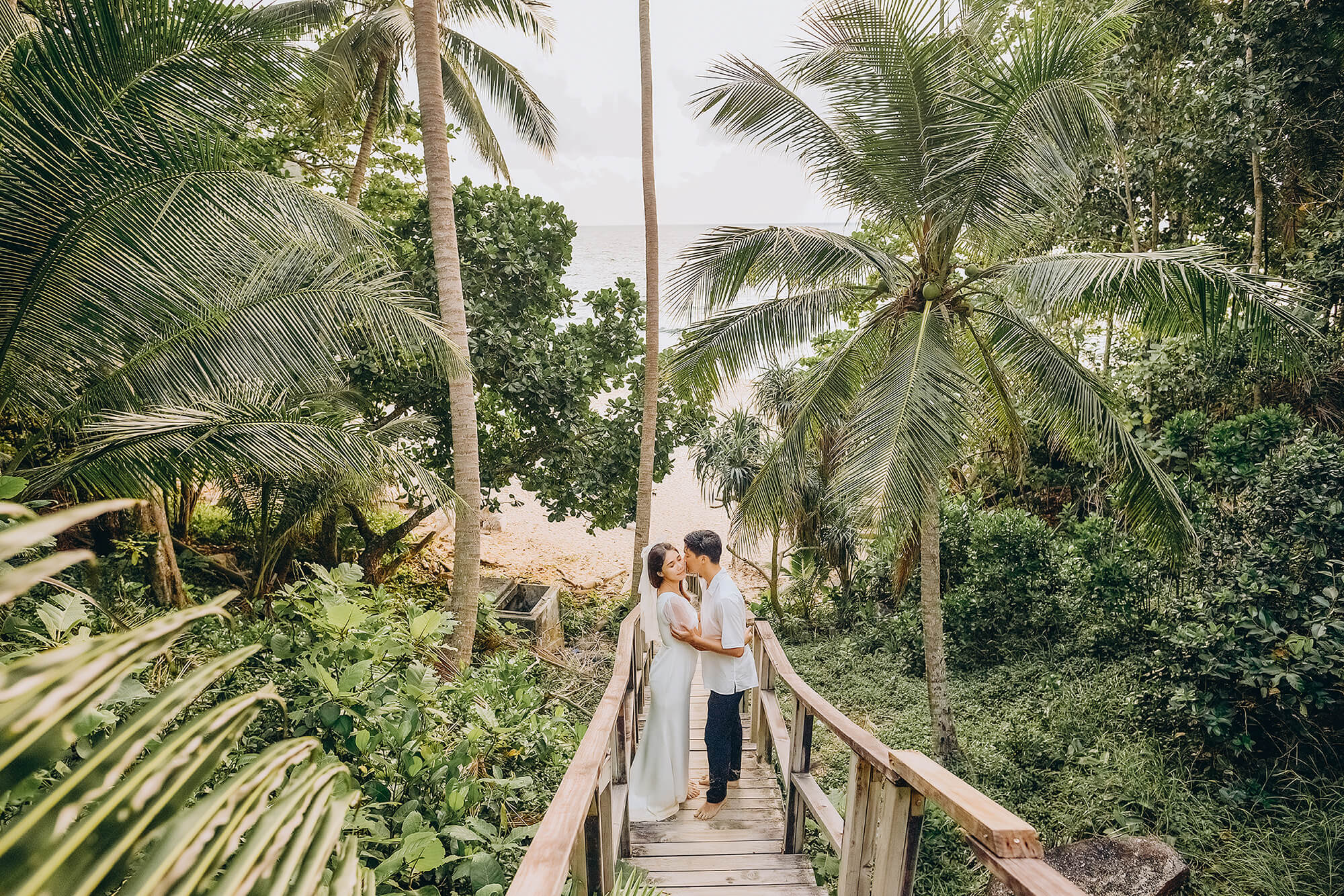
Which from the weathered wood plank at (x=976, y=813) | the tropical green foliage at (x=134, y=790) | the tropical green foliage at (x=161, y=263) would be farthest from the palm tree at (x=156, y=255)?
the weathered wood plank at (x=976, y=813)

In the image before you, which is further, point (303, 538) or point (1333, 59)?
point (303, 538)

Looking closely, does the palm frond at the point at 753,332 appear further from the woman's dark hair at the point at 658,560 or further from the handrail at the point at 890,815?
the handrail at the point at 890,815

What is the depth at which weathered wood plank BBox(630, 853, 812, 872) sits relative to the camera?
10.1ft

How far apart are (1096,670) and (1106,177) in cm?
607

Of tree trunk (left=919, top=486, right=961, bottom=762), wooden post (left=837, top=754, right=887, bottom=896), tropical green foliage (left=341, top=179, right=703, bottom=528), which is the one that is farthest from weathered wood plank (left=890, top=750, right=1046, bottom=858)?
tropical green foliage (left=341, top=179, right=703, bottom=528)

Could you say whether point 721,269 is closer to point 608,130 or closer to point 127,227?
point 127,227

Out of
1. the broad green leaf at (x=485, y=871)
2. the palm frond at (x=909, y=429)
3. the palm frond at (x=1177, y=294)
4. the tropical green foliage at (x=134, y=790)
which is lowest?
the broad green leaf at (x=485, y=871)

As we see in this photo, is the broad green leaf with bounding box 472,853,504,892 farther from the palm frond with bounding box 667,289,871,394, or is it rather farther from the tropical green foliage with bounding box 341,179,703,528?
the tropical green foliage with bounding box 341,179,703,528

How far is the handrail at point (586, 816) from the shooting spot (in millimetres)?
1417

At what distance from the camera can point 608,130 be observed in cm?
3509

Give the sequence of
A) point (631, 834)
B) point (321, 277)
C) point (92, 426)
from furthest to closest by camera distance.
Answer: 1. point (321, 277)
2. point (631, 834)
3. point (92, 426)

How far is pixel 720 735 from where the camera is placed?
3.63m

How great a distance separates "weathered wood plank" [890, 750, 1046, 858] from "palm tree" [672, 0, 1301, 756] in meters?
2.93

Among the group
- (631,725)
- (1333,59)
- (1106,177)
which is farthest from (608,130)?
(631,725)
